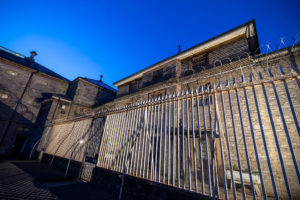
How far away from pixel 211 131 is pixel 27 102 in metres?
22.2

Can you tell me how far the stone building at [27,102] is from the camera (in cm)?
1466

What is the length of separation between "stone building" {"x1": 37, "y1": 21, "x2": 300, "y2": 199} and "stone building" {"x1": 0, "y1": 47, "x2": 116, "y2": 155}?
27.9ft

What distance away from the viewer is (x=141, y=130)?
376 centimetres

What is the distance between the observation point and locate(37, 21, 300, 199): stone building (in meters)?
2.32

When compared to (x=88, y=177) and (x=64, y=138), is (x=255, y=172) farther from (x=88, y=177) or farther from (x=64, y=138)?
(x=64, y=138)

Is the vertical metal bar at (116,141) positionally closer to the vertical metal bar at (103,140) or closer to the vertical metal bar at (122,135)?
the vertical metal bar at (122,135)

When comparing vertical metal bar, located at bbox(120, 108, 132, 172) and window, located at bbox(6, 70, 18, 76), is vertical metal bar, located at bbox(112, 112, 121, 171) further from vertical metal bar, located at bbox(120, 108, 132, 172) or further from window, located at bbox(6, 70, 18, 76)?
window, located at bbox(6, 70, 18, 76)

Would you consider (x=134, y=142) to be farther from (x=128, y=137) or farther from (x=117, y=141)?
(x=117, y=141)

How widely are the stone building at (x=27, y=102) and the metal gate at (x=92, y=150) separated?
13126mm

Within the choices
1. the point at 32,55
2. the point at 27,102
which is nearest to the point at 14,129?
the point at 27,102

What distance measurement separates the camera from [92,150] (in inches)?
201

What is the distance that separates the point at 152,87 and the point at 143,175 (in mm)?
9423

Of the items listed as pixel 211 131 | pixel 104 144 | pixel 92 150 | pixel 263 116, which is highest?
pixel 263 116

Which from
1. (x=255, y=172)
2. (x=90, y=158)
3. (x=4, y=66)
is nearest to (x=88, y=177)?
(x=90, y=158)
